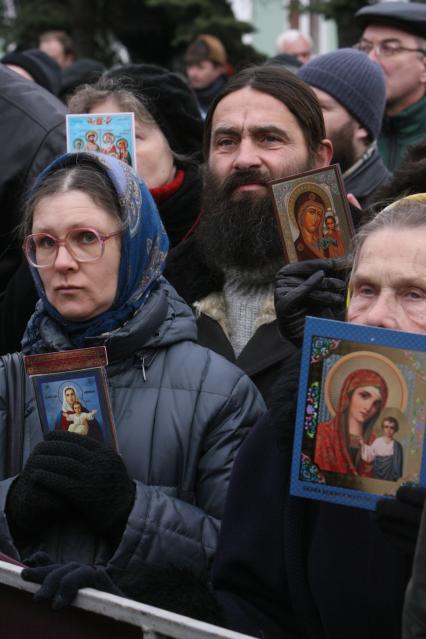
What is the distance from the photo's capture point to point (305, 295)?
2709 millimetres

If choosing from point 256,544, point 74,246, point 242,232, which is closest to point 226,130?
point 242,232

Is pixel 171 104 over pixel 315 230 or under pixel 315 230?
over

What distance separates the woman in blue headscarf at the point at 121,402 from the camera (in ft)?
8.44

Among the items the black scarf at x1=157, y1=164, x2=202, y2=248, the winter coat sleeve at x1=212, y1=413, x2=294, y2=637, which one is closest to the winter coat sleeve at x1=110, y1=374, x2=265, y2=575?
the winter coat sleeve at x1=212, y1=413, x2=294, y2=637

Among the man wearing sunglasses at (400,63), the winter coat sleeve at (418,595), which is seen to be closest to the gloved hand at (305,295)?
the winter coat sleeve at (418,595)

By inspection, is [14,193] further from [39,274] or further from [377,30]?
[377,30]

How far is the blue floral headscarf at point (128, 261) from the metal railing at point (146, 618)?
2.76ft

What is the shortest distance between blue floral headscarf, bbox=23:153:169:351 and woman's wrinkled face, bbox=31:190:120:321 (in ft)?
0.07

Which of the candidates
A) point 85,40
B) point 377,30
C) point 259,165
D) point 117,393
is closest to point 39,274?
point 117,393

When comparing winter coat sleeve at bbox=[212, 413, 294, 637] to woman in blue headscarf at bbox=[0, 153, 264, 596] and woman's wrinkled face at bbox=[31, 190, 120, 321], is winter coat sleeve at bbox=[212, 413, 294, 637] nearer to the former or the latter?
woman in blue headscarf at bbox=[0, 153, 264, 596]

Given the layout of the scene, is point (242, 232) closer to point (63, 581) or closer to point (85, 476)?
point (85, 476)

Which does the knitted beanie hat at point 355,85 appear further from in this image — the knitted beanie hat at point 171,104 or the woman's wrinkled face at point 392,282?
the woman's wrinkled face at point 392,282

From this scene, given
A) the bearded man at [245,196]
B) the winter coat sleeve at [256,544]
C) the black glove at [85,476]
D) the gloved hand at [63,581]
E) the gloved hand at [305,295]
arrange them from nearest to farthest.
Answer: the gloved hand at [63,581] < the winter coat sleeve at [256,544] < the black glove at [85,476] < the gloved hand at [305,295] < the bearded man at [245,196]

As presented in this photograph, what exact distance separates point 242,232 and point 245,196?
121mm
